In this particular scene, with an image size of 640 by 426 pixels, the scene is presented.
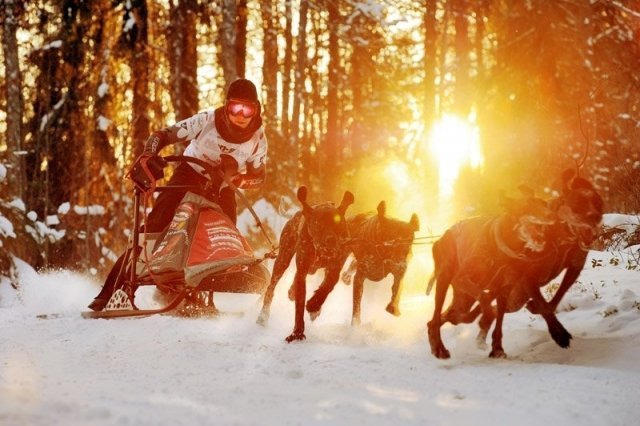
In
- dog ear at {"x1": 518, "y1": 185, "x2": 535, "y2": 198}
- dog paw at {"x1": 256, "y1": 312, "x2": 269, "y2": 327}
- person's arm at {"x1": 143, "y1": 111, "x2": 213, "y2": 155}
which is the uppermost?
person's arm at {"x1": 143, "y1": 111, "x2": 213, "y2": 155}

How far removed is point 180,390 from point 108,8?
1297 cm

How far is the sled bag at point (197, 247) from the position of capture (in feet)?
21.4

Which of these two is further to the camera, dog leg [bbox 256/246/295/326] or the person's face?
dog leg [bbox 256/246/295/326]

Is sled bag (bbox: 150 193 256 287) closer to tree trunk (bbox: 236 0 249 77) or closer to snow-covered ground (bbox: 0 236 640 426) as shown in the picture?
snow-covered ground (bbox: 0 236 640 426)

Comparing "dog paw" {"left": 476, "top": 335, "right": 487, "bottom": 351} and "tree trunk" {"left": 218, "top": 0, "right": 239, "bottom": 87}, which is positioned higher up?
"tree trunk" {"left": 218, "top": 0, "right": 239, "bottom": 87}

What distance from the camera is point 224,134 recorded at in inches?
290

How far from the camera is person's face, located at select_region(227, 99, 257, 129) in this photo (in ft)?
23.4

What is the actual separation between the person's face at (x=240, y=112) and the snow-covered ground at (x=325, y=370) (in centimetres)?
203

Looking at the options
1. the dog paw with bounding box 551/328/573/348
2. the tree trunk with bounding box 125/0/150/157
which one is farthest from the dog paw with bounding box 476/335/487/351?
the tree trunk with bounding box 125/0/150/157

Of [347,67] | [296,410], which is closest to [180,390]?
[296,410]

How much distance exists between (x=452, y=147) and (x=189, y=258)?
16.4 metres

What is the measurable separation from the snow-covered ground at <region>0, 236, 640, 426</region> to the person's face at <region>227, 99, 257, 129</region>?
203 centimetres

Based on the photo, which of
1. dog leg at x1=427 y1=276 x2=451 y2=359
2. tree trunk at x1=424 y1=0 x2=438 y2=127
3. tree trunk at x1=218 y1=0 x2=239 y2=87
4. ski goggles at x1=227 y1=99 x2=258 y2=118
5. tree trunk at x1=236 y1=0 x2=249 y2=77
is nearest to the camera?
dog leg at x1=427 y1=276 x2=451 y2=359

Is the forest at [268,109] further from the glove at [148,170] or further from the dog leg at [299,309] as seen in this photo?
the dog leg at [299,309]
